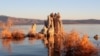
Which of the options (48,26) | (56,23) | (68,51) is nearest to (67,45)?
(68,51)

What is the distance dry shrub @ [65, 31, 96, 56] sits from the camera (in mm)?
27430

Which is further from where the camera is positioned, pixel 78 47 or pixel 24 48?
pixel 24 48

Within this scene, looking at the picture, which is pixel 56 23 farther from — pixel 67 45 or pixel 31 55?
pixel 67 45

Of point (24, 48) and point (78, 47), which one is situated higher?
point (78, 47)

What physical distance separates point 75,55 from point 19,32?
30949 mm

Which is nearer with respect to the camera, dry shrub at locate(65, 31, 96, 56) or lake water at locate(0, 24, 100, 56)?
dry shrub at locate(65, 31, 96, 56)

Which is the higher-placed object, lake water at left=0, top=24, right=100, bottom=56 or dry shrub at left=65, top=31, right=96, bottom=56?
dry shrub at left=65, top=31, right=96, bottom=56

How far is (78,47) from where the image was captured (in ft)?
90.6

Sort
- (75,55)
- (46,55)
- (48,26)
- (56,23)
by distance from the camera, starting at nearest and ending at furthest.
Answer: (75,55)
(46,55)
(56,23)
(48,26)

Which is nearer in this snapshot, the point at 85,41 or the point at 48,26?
the point at 85,41

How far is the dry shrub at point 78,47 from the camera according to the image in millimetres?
27430

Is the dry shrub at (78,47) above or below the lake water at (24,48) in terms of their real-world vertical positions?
above

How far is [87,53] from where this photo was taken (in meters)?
27.4

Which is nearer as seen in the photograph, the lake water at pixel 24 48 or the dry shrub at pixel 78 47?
the dry shrub at pixel 78 47
